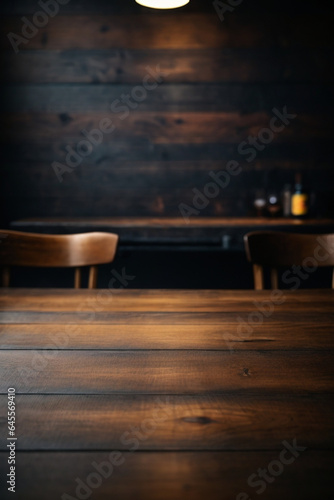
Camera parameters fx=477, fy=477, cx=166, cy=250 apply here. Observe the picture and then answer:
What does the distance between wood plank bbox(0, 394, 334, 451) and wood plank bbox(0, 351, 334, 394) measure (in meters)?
0.03

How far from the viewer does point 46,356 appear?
78 cm

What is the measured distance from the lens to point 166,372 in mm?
709

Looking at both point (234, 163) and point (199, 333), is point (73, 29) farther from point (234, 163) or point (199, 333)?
point (199, 333)

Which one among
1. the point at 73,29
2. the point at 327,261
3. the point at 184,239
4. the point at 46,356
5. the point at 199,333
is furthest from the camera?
the point at 73,29

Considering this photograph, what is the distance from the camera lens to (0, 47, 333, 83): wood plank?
267 cm

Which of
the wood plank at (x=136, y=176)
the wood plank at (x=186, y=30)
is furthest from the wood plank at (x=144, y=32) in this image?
the wood plank at (x=136, y=176)

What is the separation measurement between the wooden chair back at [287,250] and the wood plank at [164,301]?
0.24 m

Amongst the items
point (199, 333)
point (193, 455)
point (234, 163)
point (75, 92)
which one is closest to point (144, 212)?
point (234, 163)

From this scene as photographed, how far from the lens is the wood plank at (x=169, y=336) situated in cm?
83

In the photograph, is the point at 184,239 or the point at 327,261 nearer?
the point at 327,261

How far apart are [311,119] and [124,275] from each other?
1408 millimetres

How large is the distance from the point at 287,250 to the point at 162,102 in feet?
5.00

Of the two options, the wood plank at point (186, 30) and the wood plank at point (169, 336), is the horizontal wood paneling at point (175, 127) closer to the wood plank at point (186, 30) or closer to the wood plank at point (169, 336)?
the wood plank at point (186, 30)

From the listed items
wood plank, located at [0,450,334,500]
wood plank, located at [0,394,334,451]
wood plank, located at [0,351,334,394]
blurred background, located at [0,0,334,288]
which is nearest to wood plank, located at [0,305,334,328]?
wood plank, located at [0,351,334,394]
